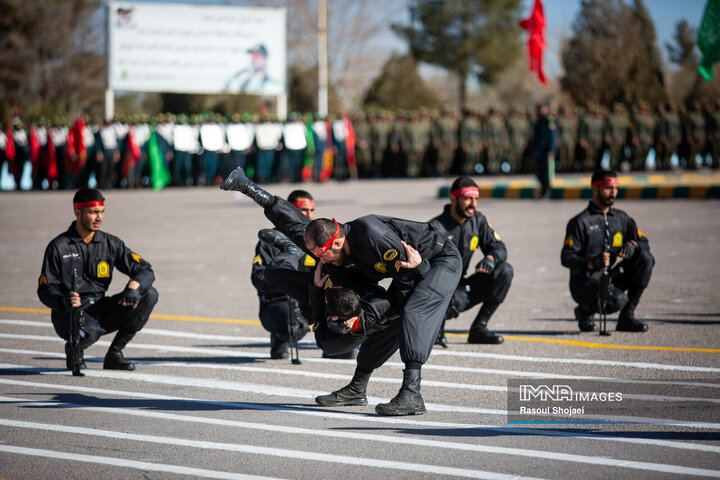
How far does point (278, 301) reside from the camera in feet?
32.0

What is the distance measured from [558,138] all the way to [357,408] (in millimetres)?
29756

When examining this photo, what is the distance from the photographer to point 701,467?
19.5 ft

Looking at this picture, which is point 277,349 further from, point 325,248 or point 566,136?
point 566,136

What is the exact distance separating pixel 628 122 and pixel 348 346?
30.9 meters

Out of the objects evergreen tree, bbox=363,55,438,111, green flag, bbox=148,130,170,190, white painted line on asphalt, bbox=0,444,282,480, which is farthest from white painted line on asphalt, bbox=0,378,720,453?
evergreen tree, bbox=363,55,438,111

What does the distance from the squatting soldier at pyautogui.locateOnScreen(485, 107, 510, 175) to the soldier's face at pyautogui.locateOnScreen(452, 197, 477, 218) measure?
88.3ft

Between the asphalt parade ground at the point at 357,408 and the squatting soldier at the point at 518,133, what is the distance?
2216cm

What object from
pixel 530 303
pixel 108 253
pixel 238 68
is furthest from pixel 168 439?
pixel 238 68

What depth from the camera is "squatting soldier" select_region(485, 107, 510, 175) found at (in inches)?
1457

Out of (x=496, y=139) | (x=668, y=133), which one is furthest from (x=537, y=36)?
(x=668, y=133)

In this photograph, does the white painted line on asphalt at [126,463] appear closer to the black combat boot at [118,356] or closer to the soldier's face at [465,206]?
the black combat boot at [118,356]

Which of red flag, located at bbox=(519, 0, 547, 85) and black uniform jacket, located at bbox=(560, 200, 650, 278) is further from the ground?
red flag, located at bbox=(519, 0, 547, 85)

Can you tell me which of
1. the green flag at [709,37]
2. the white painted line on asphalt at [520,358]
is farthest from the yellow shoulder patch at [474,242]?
the green flag at [709,37]

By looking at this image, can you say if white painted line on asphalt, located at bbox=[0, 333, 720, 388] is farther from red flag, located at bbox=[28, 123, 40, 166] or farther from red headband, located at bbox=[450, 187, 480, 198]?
red flag, located at bbox=[28, 123, 40, 166]
